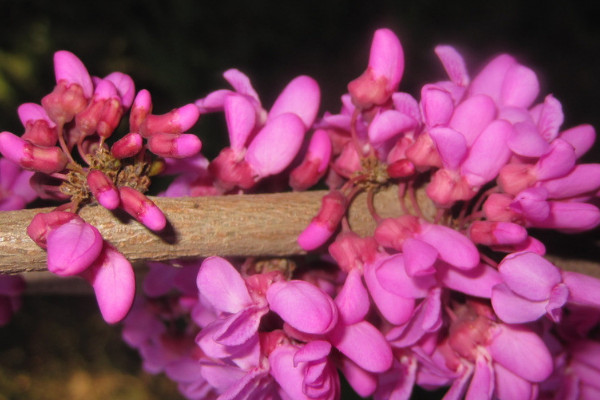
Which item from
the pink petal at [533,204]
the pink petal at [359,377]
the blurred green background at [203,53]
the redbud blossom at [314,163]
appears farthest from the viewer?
the blurred green background at [203,53]

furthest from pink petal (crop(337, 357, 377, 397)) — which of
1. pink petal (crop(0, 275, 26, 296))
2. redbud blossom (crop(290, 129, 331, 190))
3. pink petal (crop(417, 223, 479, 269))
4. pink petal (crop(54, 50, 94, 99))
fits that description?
pink petal (crop(0, 275, 26, 296))

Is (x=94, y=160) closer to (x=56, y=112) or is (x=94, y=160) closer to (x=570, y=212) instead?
(x=56, y=112)

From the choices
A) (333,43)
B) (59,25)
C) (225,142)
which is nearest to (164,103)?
(225,142)

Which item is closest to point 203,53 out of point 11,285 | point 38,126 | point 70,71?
point 11,285

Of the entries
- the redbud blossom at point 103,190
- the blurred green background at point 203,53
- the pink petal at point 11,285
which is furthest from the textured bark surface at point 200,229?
the blurred green background at point 203,53

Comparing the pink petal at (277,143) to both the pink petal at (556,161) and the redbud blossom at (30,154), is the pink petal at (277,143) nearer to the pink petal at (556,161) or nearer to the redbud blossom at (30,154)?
the redbud blossom at (30,154)

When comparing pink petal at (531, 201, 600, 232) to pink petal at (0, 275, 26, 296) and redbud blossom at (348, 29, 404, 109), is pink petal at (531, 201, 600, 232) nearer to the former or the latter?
redbud blossom at (348, 29, 404, 109)

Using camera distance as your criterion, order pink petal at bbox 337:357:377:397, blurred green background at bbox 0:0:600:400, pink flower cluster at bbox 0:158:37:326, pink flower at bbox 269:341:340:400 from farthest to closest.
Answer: blurred green background at bbox 0:0:600:400 → pink flower cluster at bbox 0:158:37:326 → pink petal at bbox 337:357:377:397 → pink flower at bbox 269:341:340:400
